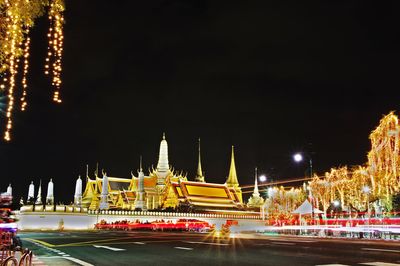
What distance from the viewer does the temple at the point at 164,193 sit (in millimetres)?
79438

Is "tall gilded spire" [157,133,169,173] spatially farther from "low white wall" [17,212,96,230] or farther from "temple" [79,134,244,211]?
"low white wall" [17,212,96,230]

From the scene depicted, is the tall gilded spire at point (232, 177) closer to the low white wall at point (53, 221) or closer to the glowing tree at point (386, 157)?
the low white wall at point (53, 221)

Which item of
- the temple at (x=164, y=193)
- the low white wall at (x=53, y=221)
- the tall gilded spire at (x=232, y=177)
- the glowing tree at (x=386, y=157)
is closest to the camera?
the glowing tree at (x=386, y=157)

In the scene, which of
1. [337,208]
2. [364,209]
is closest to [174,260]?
[364,209]

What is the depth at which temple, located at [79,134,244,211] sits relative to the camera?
79.4m

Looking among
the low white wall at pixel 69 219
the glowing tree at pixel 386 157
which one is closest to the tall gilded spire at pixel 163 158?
the low white wall at pixel 69 219

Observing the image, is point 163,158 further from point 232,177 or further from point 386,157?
point 386,157

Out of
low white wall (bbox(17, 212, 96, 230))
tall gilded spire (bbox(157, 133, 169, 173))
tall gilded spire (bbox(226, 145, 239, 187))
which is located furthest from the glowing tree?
tall gilded spire (bbox(226, 145, 239, 187))

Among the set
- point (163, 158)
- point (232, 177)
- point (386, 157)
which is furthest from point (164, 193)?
point (386, 157)

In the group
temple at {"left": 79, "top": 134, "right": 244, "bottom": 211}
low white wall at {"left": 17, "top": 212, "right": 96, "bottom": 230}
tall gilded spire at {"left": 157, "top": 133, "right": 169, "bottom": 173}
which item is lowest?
low white wall at {"left": 17, "top": 212, "right": 96, "bottom": 230}

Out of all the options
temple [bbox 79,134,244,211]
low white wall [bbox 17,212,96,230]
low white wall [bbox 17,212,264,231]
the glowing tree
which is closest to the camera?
the glowing tree

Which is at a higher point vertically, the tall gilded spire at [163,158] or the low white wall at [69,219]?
the tall gilded spire at [163,158]

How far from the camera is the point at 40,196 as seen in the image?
12288 centimetres

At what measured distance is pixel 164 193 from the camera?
82.8 m
